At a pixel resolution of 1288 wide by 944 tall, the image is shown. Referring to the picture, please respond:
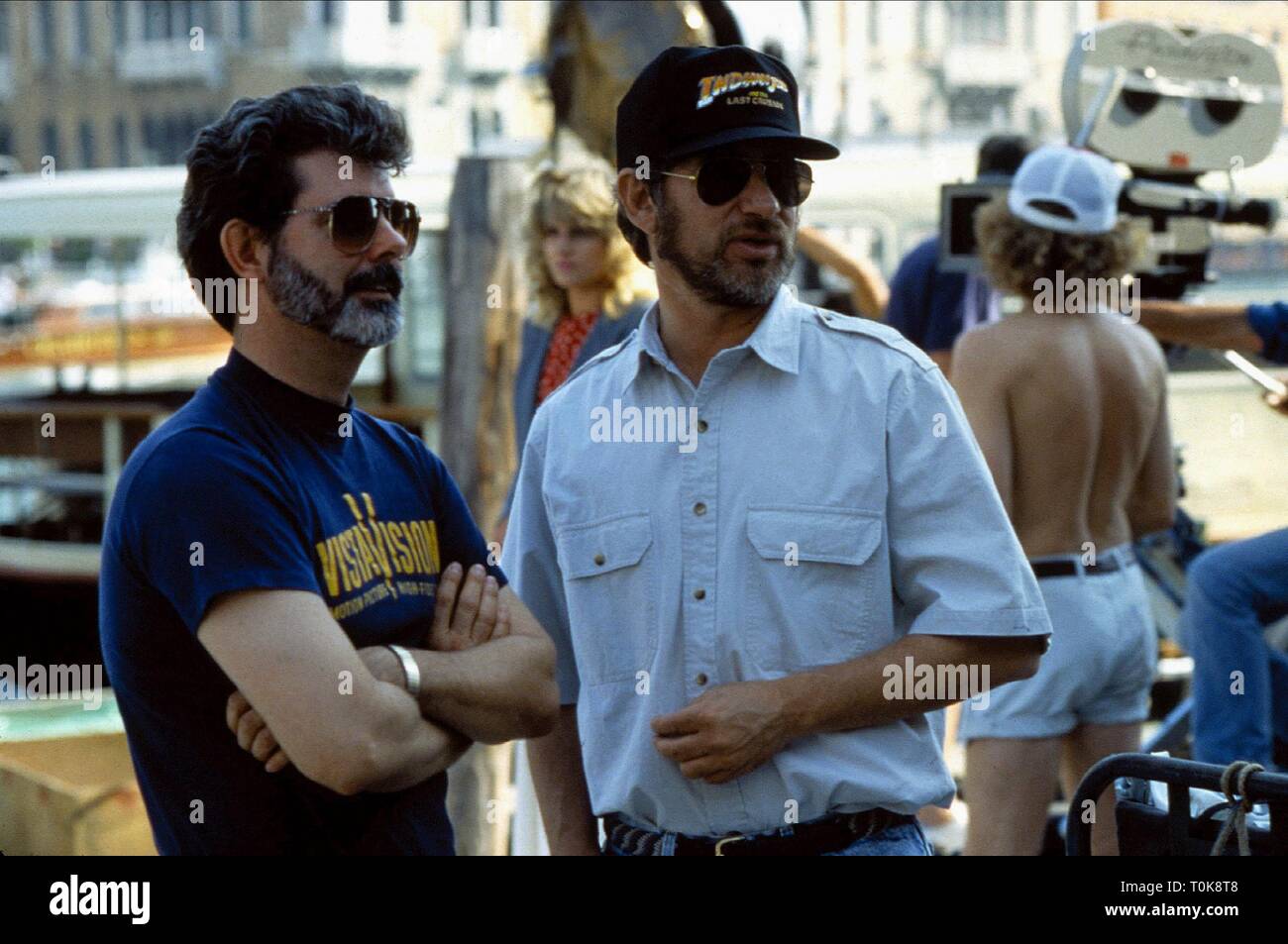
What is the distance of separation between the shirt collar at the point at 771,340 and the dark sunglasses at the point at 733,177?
0.15 meters

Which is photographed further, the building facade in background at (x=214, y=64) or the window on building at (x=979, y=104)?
the building facade in background at (x=214, y=64)

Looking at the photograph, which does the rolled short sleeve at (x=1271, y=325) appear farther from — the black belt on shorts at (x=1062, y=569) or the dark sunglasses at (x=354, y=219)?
the dark sunglasses at (x=354, y=219)

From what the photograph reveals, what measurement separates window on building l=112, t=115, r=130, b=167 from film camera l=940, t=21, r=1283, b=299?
137 feet

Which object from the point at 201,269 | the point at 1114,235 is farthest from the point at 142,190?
the point at 201,269

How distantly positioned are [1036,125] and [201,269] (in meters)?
13.2

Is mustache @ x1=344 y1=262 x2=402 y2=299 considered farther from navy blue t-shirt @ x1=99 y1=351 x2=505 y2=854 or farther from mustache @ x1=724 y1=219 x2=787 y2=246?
mustache @ x1=724 y1=219 x2=787 y2=246

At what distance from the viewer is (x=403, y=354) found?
40.3ft

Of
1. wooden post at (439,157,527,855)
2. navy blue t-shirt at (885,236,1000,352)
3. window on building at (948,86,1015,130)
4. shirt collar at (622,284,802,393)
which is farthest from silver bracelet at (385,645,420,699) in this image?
window on building at (948,86,1015,130)

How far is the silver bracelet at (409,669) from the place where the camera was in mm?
2277

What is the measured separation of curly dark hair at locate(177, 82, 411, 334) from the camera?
94.9 inches

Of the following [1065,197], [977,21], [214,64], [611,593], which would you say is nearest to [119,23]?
[214,64]

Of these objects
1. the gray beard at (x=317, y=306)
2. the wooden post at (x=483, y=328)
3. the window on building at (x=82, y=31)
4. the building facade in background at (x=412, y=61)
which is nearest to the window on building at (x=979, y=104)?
the building facade in background at (x=412, y=61)

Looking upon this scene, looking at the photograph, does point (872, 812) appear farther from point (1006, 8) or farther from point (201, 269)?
point (1006, 8)

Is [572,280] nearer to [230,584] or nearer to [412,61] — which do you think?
[230,584]
